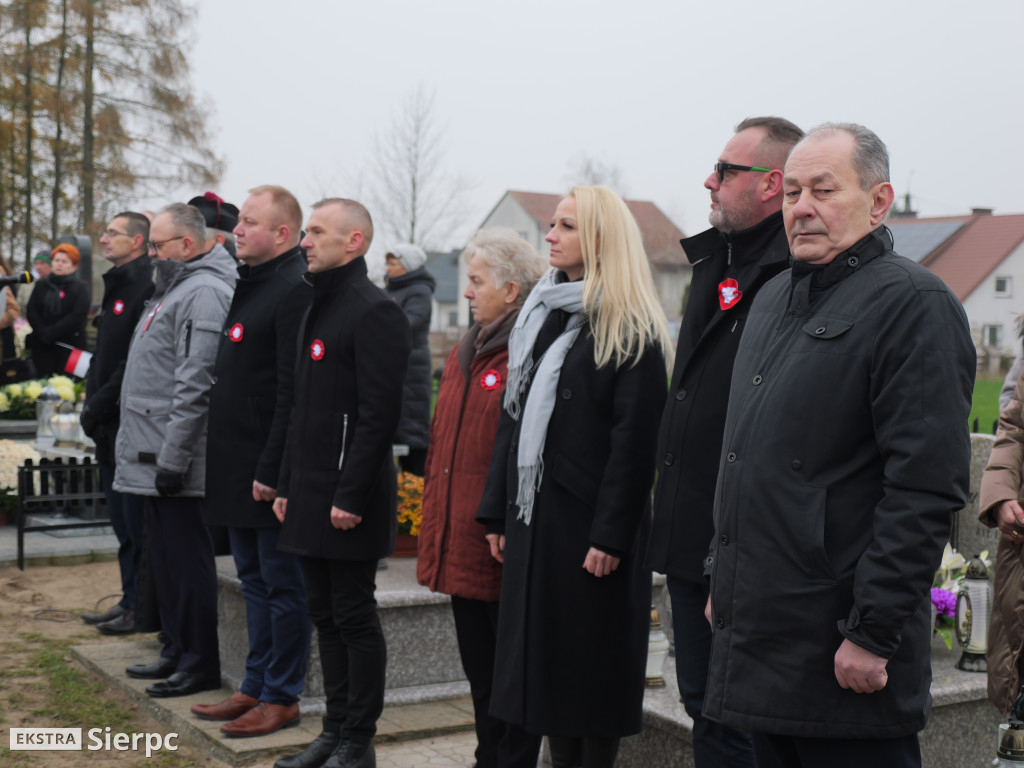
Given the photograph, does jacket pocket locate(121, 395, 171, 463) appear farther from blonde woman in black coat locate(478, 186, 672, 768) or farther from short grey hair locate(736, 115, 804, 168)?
short grey hair locate(736, 115, 804, 168)

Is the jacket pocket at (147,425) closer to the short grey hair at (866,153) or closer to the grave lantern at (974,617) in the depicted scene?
the grave lantern at (974,617)

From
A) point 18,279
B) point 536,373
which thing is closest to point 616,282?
point 536,373

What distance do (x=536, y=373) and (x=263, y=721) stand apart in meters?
2.25

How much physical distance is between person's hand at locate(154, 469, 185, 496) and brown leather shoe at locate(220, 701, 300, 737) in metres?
1.10

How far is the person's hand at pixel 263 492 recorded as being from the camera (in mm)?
5012

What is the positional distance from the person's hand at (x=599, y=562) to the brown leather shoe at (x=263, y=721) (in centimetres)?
209

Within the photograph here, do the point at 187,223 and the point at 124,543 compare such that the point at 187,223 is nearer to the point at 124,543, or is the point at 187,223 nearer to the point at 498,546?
the point at 124,543

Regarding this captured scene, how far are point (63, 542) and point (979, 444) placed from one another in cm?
678

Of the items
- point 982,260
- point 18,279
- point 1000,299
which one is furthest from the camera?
point 1000,299

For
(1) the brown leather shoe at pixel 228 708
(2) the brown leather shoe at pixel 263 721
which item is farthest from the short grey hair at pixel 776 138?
(1) the brown leather shoe at pixel 228 708

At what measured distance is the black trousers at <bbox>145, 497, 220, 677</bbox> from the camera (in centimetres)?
577

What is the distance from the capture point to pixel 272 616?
5.22 metres

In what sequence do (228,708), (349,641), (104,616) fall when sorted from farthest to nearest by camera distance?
(104,616), (228,708), (349,641)

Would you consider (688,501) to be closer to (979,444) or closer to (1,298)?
(979,444)
